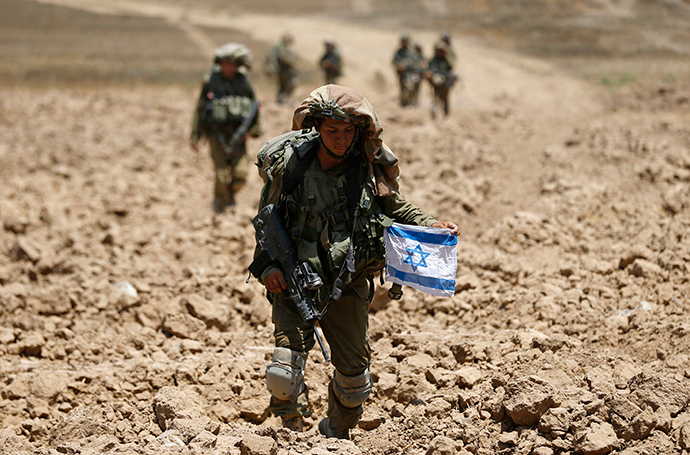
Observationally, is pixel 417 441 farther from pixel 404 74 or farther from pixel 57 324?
pixel 404 74

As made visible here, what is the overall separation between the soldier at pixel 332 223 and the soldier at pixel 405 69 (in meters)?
14.2

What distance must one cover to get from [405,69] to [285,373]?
14.8 meters

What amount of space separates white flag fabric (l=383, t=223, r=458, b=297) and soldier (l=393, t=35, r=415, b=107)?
46.6ft

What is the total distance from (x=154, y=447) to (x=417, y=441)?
1.31 meters

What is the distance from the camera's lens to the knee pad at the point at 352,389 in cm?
391

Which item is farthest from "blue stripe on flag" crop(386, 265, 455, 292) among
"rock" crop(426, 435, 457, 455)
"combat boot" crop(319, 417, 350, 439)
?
"combat boot" crop(319, 417, 350, 439)

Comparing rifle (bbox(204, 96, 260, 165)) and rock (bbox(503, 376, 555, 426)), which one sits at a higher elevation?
rifle (bbox(204, 96, 260, 165))

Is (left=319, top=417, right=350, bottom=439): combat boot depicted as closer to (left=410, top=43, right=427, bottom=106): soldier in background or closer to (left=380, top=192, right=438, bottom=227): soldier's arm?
(left=380, top=192, right=438, bottom=227): soldier's arm

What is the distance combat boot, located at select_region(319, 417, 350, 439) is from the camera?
3990 mm

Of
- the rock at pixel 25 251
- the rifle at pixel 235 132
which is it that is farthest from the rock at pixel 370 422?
the rifle at pixel 235 132

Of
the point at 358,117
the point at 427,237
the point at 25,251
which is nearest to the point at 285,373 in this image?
the point at 427,237

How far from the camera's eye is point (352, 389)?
391 cm

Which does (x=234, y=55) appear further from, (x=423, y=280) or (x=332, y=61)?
(x=332, y=61)

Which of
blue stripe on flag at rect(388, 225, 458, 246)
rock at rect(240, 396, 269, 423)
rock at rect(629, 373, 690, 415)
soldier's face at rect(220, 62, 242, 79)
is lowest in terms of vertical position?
rock at rect(240, 396, 269, 423)
